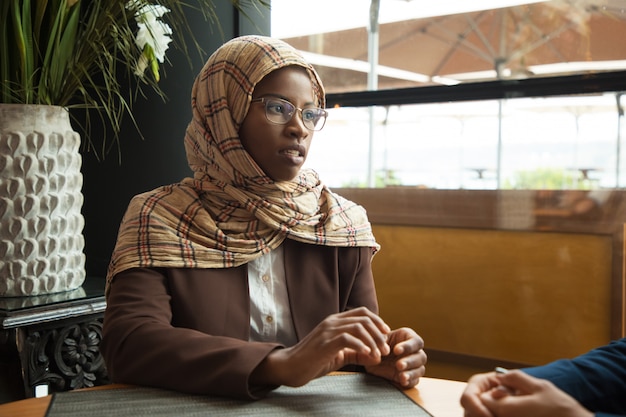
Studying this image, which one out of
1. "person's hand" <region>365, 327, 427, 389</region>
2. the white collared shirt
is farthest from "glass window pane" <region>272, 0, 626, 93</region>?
"person's hand" <region>365, 327, 427, 389</region>

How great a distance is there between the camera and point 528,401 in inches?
38.3

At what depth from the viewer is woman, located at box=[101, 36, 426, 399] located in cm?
149

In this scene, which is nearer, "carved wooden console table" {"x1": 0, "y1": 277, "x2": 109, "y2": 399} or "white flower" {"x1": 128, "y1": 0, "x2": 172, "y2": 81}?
"carved wooden console table" {"x1": 0, "y1": 277, "x2": 109, "y2": 399}

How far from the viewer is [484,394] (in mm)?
1028

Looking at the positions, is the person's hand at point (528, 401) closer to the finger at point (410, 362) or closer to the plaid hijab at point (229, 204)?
the finger at point (410, 362)

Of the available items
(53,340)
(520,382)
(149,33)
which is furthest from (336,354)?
(149,33)

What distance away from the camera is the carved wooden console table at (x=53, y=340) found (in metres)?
1.92

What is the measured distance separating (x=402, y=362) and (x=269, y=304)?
0.44m

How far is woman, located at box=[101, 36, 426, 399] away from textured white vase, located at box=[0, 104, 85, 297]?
510mm

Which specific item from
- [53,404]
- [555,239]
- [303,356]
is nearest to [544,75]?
[555,239]

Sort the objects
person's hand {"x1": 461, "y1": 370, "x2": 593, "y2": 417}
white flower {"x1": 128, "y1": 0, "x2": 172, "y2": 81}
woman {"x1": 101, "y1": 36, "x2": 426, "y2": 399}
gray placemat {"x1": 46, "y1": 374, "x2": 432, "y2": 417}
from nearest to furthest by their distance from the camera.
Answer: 1. person's hand {"x1": 461, "y1": 370, "x2": 593, "y2": 417}
2. gray placemat {"x1": 46, "y1": 374, "x2": 432, "y2": 417}
3. woman {"x1": 101, "y1": 36, "x2": 426, "y2": 399}
4. white flower {"x1": 128, "y1": 0, "x2": 172, "y2": 81}

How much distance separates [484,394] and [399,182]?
65.8 inches

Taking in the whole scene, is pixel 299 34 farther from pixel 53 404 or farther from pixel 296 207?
pixel 53 404

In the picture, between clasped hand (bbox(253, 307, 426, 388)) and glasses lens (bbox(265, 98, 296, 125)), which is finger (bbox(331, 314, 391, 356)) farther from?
glasses lens (bbox(265, 98, 296, 125))
